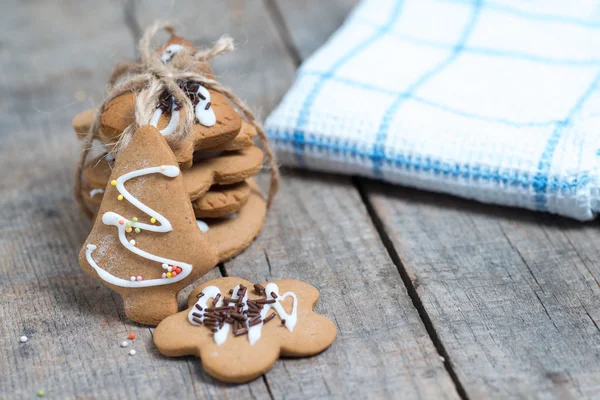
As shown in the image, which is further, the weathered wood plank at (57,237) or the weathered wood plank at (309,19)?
the weathered wood plank at (309,19)

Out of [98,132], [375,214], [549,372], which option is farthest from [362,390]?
[98,132]

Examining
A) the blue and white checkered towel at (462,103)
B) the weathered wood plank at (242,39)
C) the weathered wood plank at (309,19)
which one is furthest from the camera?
the weathered wood plank at (309,19)

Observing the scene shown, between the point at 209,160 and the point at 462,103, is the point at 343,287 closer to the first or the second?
the point at 209,160

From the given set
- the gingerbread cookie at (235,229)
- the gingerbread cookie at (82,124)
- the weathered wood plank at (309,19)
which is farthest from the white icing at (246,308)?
the weathered wood plank at (309,19)

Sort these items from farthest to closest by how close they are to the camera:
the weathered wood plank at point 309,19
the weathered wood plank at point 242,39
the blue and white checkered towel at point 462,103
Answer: the weathered wood plank at point 309,19, the weathered wood plank at point 242,39, the blue and white checkered towel at point 462,103

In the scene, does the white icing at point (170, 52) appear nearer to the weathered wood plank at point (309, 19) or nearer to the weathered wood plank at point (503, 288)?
the weathered wood plank at point (503, 288)

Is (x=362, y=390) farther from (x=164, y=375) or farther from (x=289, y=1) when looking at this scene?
(x=289, y=1)

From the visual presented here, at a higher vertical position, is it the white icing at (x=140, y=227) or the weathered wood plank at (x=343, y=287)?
the white icing at (x=140, y=227)

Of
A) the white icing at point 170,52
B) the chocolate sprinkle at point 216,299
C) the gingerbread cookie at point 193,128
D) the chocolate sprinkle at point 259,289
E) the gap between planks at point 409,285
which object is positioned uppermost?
the white icing at point 170,52
